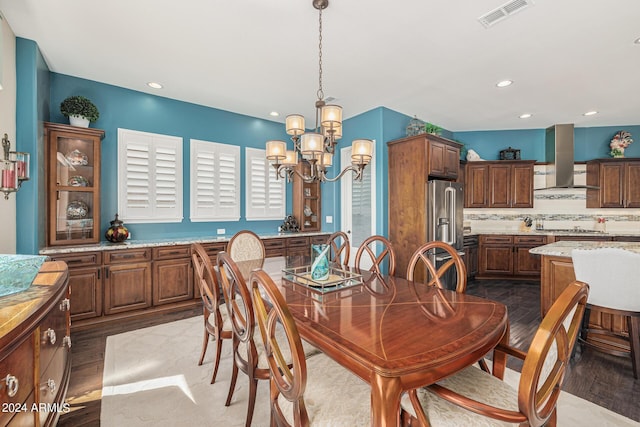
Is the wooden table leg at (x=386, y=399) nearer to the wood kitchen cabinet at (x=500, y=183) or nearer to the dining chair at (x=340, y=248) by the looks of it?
the dining chair at (x=340, y=248)

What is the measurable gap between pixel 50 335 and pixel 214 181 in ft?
10.8

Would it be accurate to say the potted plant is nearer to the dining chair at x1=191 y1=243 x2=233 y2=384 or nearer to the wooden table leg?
the dining chair at x1=191 y1=243 x2=233 y2=384

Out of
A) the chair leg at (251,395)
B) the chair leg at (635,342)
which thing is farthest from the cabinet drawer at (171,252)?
the chair leg at (635,342)

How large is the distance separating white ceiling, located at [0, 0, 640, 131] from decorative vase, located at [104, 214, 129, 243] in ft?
5.98

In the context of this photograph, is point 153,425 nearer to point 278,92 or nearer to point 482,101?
point 278,92

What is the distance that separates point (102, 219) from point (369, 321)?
12.6ft

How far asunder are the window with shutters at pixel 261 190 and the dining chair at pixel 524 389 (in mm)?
4097

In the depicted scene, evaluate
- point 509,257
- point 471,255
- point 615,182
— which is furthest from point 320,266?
point 615,182

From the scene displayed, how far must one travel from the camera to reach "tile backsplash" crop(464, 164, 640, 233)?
5527 millimetres

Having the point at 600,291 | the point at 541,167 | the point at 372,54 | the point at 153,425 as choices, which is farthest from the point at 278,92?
the point at 541,167

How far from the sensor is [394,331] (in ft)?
4.03

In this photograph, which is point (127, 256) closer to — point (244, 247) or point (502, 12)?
point (244, 247)

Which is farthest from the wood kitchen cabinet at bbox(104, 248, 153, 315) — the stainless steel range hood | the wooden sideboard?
the stainless steel range hood

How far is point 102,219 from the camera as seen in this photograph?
12.0 feet
